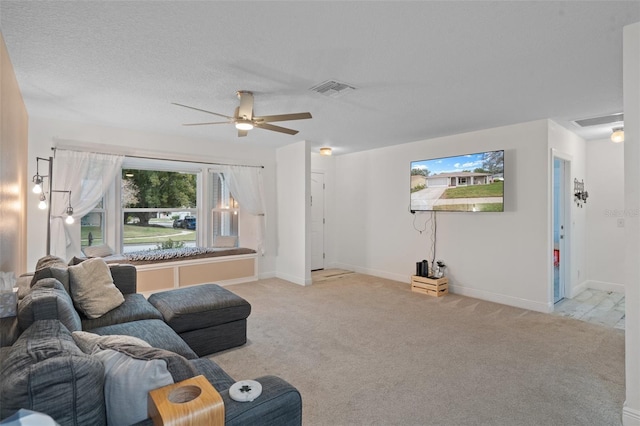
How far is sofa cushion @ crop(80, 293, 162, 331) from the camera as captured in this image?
2.62 metres

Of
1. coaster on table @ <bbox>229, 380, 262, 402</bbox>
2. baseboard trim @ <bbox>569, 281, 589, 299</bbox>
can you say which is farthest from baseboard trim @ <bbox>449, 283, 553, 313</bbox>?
coaster on table @ <bbox>229, 380, 262, 402</bbox>

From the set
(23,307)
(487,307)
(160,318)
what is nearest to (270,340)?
(160,318)

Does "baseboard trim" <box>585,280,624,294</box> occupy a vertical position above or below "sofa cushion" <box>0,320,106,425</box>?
below

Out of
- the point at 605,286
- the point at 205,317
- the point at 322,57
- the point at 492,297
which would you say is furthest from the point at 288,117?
the point at 605,286

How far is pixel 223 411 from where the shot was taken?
1.17 metres

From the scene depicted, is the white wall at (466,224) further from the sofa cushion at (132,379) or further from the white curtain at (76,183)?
the sofa cushion at (132,379)

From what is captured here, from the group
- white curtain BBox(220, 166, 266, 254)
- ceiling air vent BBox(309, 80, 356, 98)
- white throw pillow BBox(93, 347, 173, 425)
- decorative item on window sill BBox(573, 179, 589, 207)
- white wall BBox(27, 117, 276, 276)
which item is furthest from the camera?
white curtain BBox(220, 166, 266, 254)

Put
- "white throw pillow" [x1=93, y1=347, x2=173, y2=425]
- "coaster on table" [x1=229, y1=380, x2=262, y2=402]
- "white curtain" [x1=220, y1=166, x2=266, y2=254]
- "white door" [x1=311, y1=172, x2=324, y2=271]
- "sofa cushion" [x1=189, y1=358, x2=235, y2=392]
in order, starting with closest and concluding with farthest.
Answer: "white throw pillow" [x1=93, y1=347, x2=173, y2=425], "coaster on table" [x1=229, y1=380, x2=262, y2=402], "sofa cushion" [x1=189, y1=358, x2=235, y2=392], "white curtain" [x1=220, y1=166, x2=266, y2=254], "white door" [x1=311, y1=172, x2=324, y2=271]

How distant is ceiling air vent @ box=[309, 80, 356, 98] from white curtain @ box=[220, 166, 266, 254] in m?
2.96

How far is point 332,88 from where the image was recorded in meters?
3.10

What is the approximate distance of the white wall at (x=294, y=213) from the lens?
564cm

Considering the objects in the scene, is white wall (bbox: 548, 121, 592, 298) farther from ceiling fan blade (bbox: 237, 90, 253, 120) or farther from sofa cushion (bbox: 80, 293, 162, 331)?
sofa cushion (bbox: 80, 293, 162, 331)

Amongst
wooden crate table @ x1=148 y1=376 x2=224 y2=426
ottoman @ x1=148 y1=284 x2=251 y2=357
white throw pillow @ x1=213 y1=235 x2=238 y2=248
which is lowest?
ottoman @ x1=148 y1=284 x2=251 y2=357

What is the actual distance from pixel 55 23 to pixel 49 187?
9.04 feet
